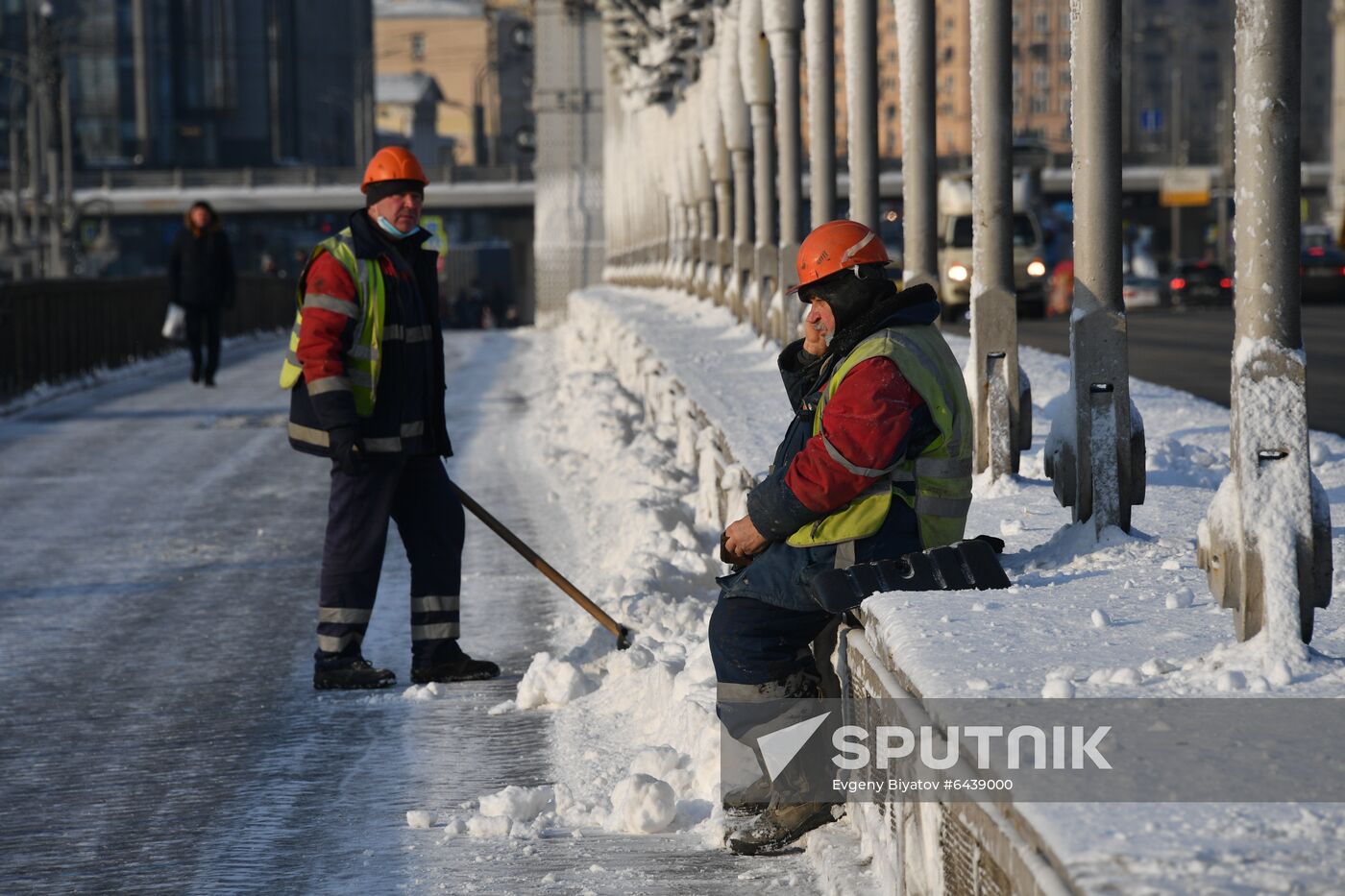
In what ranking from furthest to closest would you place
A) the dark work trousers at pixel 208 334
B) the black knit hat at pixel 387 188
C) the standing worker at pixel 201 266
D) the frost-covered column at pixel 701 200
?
the frost-covered column at pixel 701 200, the dark work trousers at pixel 208 334, the standing worker at pixel 201 266, the black knit hat at pixel 387 188

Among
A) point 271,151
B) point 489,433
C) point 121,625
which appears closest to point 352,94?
point 271,151

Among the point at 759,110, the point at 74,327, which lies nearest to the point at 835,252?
the point at 759,110

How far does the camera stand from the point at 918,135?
1245 cm

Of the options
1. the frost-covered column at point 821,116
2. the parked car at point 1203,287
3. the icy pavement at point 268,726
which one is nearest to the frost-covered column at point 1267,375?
the icy pavement at point 268,726

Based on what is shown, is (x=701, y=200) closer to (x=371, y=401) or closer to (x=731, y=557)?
(x=371, y=401)

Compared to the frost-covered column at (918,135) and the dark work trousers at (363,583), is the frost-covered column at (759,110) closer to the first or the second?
the frost-covered column at (918,135)

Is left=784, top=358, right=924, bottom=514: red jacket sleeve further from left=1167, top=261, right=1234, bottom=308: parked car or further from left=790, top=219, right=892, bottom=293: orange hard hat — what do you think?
left=1167, top=261, right=1234, bottom=308: parked car

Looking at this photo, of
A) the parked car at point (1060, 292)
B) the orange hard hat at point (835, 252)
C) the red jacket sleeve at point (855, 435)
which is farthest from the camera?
the parked car at point (1060, 292)

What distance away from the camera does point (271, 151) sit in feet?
400

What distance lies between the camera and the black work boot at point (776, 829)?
5637mm

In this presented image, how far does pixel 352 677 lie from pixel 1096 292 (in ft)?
9.78

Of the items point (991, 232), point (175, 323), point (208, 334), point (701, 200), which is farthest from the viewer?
point (701, 200)

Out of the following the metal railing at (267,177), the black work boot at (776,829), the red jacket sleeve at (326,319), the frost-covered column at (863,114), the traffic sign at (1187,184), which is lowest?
the black work boot at (776,829)

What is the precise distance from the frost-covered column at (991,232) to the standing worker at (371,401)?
7.73 feet
